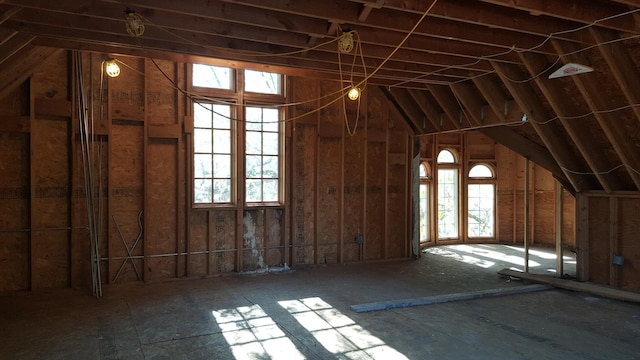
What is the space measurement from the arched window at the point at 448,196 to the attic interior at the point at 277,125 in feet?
7.34

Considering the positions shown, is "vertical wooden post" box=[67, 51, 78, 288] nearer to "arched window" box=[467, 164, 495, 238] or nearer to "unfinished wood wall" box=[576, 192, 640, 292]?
"unfinished wood wall" box=[576, 192, 640, 292]

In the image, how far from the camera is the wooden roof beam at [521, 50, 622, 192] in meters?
4.84

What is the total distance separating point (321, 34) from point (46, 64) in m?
3.84

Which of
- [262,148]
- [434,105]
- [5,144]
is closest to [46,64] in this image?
[5,144]

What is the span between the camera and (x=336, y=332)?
Result: 4090 mm

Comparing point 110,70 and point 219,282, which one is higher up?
point 110,70

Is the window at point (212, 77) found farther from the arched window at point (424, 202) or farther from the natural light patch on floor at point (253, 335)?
the arched window at point (424, 202)

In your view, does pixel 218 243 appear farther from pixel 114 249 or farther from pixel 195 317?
pixel 195 317

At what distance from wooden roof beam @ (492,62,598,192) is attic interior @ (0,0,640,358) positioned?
26mm

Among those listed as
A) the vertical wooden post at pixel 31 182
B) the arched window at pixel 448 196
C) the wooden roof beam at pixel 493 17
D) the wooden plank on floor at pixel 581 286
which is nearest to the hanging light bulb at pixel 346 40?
the wooden roof beam at pixel 493 17

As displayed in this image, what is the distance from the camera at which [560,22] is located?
13.9 feet

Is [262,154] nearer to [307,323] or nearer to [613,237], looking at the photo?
[307,323]

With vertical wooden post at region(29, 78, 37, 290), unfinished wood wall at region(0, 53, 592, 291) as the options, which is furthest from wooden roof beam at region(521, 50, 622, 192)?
vertical wooden post at region(29, 78, 37, 290)

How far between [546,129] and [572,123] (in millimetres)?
391
